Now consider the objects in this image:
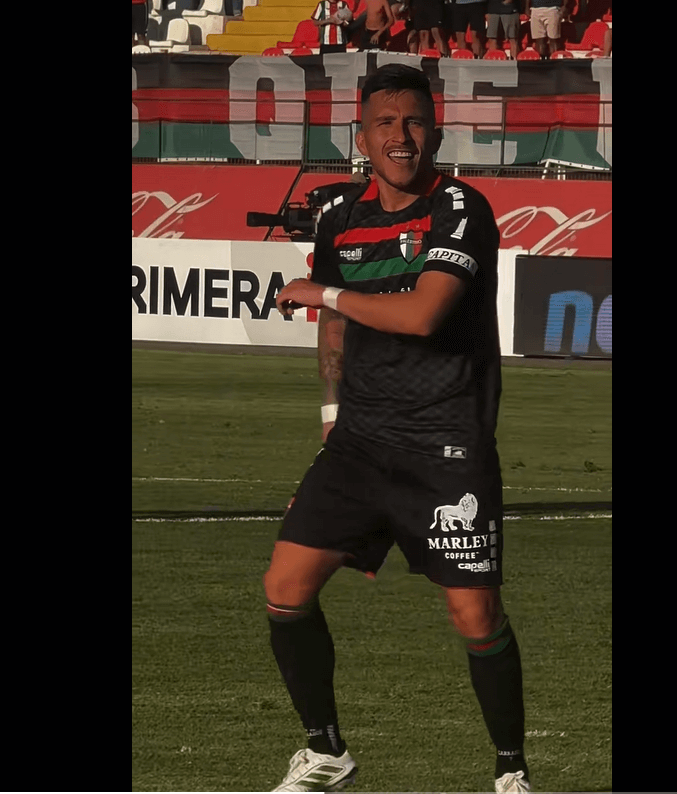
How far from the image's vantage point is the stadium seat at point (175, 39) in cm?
2825

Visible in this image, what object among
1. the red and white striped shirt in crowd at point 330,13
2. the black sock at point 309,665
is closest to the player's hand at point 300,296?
the black sock at point 309,665

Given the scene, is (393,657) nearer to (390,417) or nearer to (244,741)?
(244,741)

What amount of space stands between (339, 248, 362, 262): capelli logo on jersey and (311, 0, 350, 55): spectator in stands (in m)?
22.6

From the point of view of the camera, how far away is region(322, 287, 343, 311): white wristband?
Result: 4.01 meters

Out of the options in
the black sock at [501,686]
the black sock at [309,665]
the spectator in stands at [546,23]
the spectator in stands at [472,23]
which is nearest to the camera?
the black sock at [501,686]

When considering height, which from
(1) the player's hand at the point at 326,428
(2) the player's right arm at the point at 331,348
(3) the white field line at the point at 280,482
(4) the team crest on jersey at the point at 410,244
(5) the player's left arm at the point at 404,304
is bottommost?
(3) the white field line at the point at 280,482

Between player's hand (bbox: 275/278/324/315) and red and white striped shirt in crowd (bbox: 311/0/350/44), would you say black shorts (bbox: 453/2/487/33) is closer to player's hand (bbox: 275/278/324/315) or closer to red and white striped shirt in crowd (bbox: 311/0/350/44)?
red and white striped shirt in crowd (bbox: 311/0/350/44)

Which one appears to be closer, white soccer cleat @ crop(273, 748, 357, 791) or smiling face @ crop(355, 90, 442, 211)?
smiling face @ crop(355, 90, 442, 211)

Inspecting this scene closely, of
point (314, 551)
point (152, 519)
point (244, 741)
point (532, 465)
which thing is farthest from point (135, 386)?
point (314, 551)

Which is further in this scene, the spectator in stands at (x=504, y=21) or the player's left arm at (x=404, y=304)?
the spectator in stands at (x=504, y=21)

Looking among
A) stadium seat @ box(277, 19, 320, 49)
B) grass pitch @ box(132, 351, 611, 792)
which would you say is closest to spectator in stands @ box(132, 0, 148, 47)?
stadium seat @ box(277, 19, 320, 49)

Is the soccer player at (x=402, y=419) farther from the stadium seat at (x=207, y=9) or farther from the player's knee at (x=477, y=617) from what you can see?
the stadium seat at (x=207, y=9)

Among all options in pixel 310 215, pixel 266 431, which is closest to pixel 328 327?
pixel 310 215

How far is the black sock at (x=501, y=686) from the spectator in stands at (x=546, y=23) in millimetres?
23265
